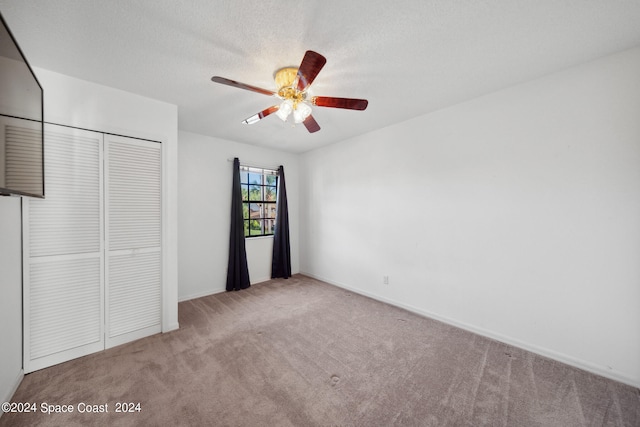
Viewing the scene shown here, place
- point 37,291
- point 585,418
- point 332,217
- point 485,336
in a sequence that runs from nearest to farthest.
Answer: point 585,418 < point 37,291 < point 485,336 < point 332,217

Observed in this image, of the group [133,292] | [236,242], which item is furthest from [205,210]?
[133,292]

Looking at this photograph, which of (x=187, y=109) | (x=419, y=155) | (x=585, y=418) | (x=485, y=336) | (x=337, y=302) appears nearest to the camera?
(x=585, y=418)

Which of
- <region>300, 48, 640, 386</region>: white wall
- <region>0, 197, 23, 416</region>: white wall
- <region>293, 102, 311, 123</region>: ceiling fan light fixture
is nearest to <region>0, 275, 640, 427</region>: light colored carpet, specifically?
<region>0, 197, 23, 416</region>: white wall

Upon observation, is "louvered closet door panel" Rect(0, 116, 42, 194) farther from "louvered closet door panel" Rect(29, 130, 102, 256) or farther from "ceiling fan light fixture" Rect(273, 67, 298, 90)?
"ceiling fan light fixture" Rect(273, 67, 298, 90)

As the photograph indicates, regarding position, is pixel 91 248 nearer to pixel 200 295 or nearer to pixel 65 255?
pixel 65 255

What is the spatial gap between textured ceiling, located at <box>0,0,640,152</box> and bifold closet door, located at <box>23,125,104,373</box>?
0.73 meters

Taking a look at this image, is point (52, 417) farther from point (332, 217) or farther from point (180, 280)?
point (332, 217)

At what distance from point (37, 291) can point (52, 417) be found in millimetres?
1008

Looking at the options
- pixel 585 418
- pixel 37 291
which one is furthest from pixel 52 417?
pixel 585 418

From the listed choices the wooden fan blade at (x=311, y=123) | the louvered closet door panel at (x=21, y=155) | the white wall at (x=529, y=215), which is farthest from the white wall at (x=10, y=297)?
the white wall at (x=529, y=215)

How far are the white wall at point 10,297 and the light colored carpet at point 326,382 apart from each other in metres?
0.17

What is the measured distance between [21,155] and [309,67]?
193 cm

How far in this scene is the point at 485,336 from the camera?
2.42 meters

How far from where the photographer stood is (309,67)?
148 centimetres
